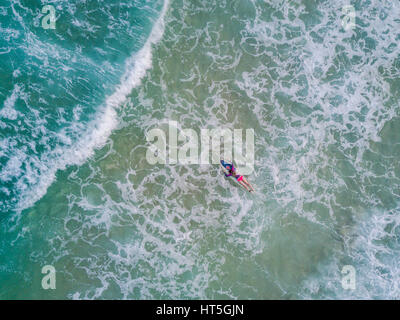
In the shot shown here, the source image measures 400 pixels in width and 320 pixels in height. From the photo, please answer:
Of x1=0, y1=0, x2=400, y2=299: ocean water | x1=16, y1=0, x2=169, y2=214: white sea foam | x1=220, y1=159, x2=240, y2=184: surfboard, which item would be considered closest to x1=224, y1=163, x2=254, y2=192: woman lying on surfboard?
x1=220, y1=159, x2=240, y2=184: surfboard

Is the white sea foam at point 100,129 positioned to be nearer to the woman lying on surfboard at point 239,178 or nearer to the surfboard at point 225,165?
the surfboard at point 225,165

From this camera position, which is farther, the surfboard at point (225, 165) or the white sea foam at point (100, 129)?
the white sea foam at point (100, 129)

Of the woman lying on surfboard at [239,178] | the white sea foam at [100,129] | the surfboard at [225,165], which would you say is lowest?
the woman lying on surfboard at [239,178]

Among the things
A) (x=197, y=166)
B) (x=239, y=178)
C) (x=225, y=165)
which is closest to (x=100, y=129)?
(x=197, y=166)

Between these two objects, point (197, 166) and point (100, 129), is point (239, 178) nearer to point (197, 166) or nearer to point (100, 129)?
point (197, 166)

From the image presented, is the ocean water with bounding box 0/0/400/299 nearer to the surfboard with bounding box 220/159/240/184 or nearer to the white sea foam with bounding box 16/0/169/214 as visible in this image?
the white sea foam with bounding box 16/0/169/214

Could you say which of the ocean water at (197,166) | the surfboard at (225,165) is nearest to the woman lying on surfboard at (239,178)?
the surfboard at (225,165)

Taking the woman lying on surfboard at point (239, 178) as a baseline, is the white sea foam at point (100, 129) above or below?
above

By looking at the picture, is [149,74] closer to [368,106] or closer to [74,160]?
[74,160]

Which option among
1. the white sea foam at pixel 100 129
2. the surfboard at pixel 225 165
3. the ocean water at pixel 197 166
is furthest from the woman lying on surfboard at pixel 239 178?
the white sea foam at pixel 100 129
